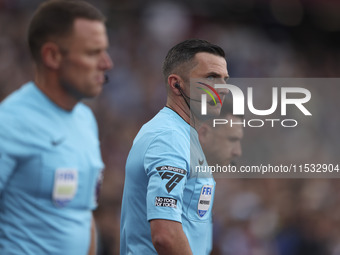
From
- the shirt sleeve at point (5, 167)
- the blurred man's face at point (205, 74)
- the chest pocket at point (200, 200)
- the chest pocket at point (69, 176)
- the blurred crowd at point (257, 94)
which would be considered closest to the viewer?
the shirt sleeve at point (5, 167)

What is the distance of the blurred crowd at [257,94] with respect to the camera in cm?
962

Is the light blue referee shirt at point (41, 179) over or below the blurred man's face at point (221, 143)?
below

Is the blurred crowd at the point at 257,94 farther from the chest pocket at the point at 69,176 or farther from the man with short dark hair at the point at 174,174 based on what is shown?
the chest pocket at the point at 69,176

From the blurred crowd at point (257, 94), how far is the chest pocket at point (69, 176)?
5.76 metres

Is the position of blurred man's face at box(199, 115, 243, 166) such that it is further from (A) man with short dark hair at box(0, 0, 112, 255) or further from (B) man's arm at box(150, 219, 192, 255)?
(A) man with short dark hair at box(0, 0, 112, 255)

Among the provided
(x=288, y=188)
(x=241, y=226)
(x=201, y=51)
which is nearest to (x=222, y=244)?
(x=241, y=226)

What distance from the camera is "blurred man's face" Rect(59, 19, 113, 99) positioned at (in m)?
2.85

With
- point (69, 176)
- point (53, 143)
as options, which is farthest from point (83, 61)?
point (69, 176)

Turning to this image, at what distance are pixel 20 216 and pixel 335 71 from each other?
492 inches

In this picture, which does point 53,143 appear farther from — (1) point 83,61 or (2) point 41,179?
(1) point 83,61

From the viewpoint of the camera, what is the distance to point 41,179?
274cm

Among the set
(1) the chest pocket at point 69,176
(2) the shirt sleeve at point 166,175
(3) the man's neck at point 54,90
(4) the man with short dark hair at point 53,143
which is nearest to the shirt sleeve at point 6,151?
(4) the man with short dark hair at point 53,143

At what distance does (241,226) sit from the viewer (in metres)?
9.73

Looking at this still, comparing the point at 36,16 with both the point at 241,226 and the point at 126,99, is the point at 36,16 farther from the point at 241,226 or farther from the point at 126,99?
the point at 126,99
